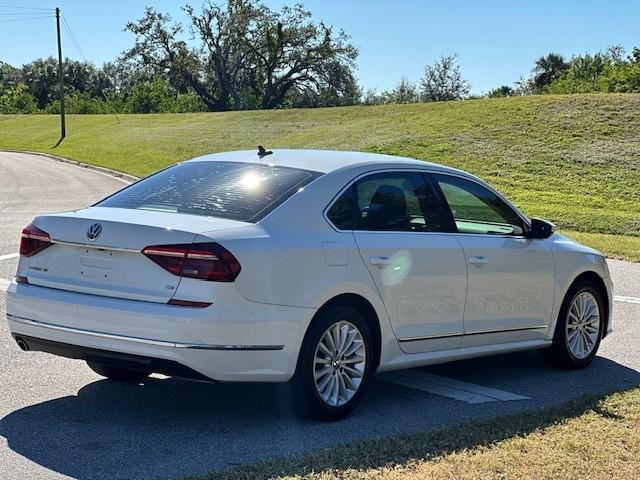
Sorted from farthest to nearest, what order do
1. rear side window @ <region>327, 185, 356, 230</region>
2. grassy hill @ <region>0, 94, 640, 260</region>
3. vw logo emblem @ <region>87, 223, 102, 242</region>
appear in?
grassy hill @ <region>0, 94, 640, 260</region> < rear side window @ <region>327, 185, 356, 230</region> < vw logo emblem @ <region>87, 223, 102, 242</region>

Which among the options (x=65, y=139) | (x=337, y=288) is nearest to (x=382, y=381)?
(x=337, y=288)

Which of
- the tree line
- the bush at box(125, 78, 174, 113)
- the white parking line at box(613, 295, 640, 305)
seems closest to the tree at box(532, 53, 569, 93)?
the tree line

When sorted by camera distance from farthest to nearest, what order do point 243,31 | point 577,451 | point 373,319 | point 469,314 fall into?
point 243,31
point 469,314
point 373,319
point 577,451

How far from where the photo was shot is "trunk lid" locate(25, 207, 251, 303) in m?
4.99

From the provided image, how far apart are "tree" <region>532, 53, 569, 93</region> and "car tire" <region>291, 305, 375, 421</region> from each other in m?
72.9

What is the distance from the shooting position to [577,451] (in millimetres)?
4891

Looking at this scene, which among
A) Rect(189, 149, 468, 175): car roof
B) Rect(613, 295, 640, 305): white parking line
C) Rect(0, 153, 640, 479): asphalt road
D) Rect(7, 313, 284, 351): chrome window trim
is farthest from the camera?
Rect(613, 295, 640, 305): white parking line

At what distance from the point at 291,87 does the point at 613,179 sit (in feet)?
178

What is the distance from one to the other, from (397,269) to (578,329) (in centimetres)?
222

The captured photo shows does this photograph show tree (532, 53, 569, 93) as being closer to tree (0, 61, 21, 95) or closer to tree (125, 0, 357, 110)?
tree (125, 0, 357, 110)

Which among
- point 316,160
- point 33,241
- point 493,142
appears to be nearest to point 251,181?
point 316,160

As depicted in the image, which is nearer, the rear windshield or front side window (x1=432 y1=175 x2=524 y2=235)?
the rear windshield

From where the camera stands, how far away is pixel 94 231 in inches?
204

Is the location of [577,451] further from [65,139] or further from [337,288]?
[65,139]
